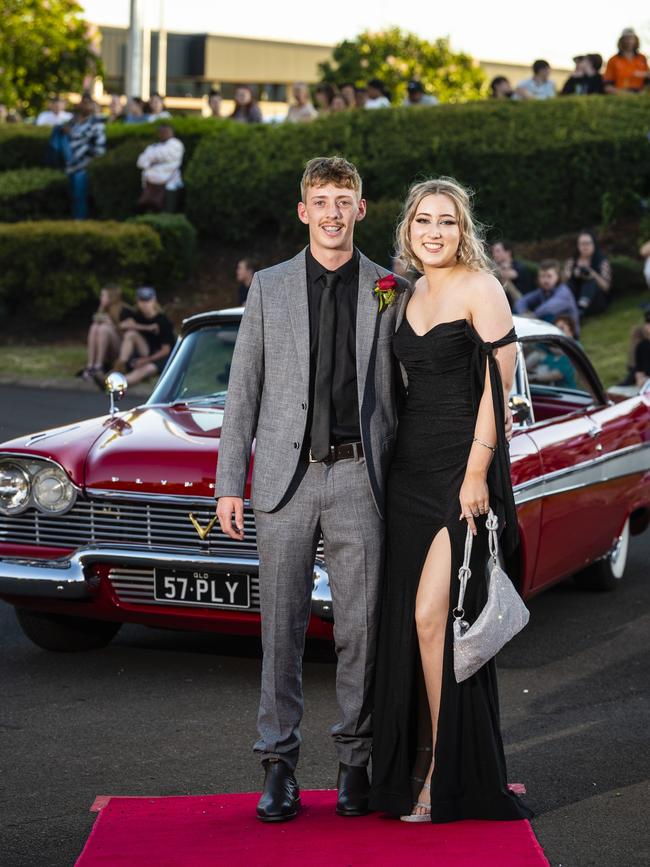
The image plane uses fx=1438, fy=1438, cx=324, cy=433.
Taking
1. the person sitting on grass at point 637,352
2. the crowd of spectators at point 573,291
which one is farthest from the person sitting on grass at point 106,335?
the person sitting on grass at point 637,352

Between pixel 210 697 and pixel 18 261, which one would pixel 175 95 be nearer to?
pixel 18 261

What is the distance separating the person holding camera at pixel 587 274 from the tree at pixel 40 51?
98.2 ft

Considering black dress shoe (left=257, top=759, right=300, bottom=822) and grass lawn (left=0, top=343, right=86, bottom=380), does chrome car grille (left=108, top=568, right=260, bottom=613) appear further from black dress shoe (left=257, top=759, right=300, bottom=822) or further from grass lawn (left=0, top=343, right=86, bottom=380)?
grass lawn (left=0, top=343, right=86, bottom=380)

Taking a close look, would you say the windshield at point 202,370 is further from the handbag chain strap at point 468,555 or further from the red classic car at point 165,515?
the handbag chain strap at point 468,555

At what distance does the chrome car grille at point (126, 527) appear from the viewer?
5.84 m

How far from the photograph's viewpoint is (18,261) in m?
20.5

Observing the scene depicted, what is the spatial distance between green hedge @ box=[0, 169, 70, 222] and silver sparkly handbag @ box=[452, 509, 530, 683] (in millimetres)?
19905

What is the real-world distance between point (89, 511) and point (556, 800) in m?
2.36

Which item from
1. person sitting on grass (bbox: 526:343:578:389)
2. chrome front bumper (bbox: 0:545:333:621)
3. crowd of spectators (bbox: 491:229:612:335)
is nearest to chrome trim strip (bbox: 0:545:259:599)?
chrome front bumper (bbox: 0:545:333:621)

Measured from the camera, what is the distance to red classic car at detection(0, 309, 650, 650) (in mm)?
5824

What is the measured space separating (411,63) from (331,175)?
206ft

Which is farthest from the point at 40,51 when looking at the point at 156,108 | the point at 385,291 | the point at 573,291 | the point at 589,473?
the point at 385,291

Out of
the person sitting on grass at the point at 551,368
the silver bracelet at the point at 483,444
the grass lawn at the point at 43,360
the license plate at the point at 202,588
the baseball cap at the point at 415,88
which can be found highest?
the baseball cap at the point at 415,88

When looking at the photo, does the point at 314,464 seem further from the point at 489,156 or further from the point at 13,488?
the point at 489,156
